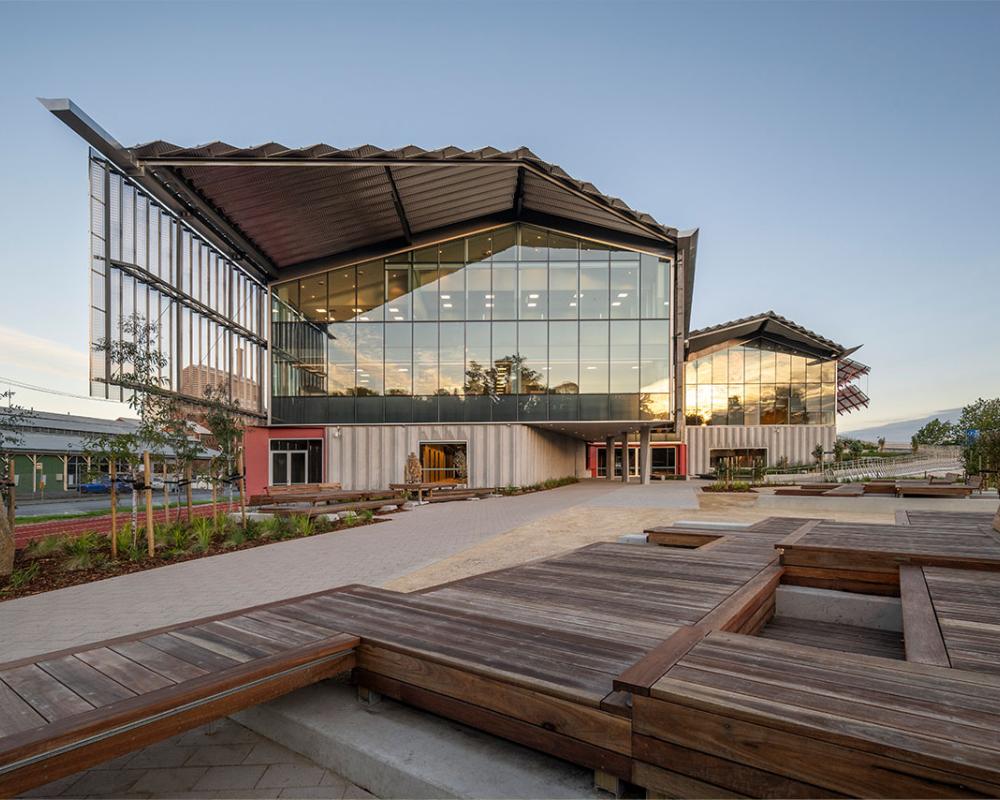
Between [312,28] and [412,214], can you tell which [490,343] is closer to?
[412,214]

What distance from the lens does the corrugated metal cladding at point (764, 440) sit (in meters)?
36.5

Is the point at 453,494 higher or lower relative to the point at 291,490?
lower

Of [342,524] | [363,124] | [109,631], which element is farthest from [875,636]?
[363,124]

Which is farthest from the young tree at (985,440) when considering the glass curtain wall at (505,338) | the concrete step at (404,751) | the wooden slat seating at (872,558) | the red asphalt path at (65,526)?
the red asphalt path at (65,526)

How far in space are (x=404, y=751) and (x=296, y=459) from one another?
24496 millimetres

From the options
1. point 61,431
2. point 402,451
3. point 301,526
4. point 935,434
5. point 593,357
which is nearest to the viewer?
point 301,526

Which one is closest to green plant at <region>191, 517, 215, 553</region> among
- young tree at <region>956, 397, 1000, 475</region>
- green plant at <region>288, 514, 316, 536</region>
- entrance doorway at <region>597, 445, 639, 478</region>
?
green plant at <region>288, 514, 316, 536</region>

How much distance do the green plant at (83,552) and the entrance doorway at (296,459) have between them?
50.3 feet

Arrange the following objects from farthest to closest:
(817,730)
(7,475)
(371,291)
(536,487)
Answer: (536,487) < (371,291) < (7,475) < (817,730)

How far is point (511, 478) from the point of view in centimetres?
2436

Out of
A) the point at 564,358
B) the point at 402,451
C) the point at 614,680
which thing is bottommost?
the point at 402,451

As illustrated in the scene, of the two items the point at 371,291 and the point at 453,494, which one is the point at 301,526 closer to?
the point at 453,494

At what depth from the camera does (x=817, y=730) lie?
5.70 ft

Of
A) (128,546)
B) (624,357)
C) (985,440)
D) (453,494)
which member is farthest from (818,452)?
(128,546)
